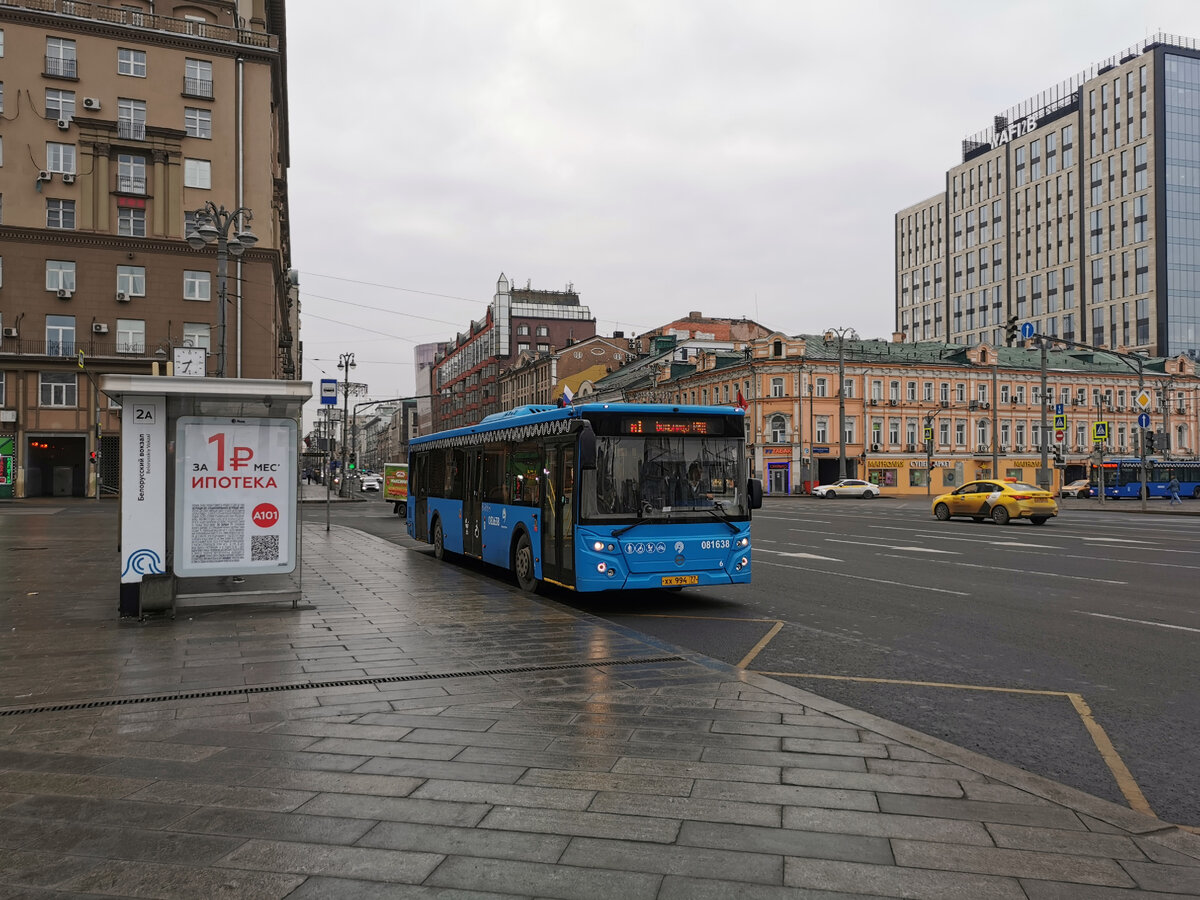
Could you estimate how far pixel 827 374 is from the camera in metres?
71.9

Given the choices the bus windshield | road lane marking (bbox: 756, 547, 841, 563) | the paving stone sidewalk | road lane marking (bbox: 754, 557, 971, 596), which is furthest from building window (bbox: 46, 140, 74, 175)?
the paving stone sidewalk

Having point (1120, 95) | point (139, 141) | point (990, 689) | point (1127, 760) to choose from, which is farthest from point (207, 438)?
point (1120, 95)

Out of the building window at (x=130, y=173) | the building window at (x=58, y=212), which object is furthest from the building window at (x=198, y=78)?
the building window at (x=58, y=212)

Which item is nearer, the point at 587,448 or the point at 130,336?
the point at 587,448

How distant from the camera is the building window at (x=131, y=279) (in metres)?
48.4

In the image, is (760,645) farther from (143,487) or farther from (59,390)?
(59,390)

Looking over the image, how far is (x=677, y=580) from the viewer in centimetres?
1159

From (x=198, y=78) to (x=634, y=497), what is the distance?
49.0 metres

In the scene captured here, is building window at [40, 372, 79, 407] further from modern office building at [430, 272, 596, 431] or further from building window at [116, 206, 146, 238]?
modern office building at [430, 272, 596, 431]

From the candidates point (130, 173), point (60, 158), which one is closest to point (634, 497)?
point (130, 173)

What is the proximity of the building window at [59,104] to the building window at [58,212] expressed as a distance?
4.40 metres

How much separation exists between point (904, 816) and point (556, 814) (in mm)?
1671

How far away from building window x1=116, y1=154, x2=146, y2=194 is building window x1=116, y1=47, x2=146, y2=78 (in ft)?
14.5

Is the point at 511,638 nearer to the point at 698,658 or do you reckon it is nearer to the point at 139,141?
the point at 698,658
